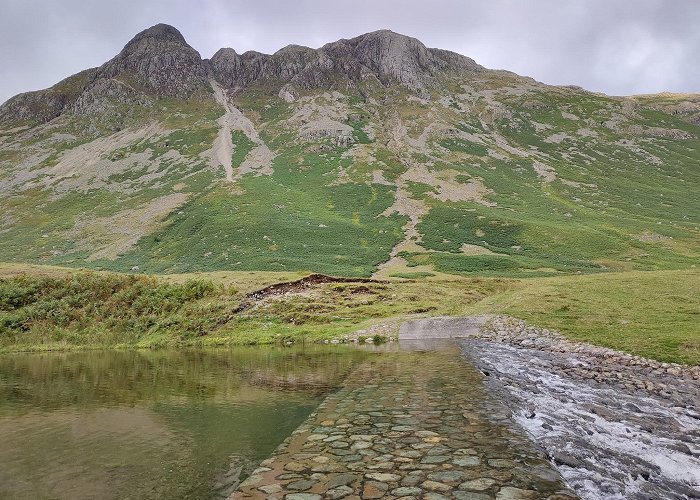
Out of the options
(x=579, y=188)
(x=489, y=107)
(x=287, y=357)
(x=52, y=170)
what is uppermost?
(x=489, y=107)

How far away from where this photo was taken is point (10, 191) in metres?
144

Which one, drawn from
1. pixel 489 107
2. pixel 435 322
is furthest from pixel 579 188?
pixel 435 322

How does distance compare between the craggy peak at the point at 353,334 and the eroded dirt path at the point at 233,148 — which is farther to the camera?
the eroded dirt path at the point at 233,148

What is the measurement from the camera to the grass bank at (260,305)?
35.4 m

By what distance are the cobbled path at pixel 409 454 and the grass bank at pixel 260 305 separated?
18.4m

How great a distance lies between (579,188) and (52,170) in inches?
6679

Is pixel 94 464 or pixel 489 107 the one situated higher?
pixel 489 107

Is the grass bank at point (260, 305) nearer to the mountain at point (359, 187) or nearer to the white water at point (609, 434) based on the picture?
the white water at point (609, 434)

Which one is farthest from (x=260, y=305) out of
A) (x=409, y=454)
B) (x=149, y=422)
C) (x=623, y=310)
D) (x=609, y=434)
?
(x=609, y=434)

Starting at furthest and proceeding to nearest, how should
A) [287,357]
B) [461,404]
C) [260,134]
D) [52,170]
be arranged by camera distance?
1. [260,134]
2. [52,170]
3. [287,357]
4. [461,404]

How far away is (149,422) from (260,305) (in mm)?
30750

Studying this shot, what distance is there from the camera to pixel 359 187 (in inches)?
4938

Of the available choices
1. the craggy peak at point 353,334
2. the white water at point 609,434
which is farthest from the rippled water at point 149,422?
the white water at point 609,434

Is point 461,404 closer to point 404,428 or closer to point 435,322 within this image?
point 404,428
